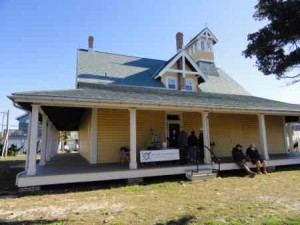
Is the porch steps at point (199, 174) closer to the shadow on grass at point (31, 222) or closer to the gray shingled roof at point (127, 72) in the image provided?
the shadow on grass at point (31, 222)

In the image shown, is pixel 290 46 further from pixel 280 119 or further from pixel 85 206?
pixel 85 206

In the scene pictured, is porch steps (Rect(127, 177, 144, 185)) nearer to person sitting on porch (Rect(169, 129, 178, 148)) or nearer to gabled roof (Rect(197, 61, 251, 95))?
person sitting on porch (Rect(169, 129, 178, 148))

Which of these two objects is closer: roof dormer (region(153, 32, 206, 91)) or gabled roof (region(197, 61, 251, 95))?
roof dormer (region(153, 32, 206, 91))

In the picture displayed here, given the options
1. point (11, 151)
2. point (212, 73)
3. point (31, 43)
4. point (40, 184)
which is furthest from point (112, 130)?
point (11, 151)

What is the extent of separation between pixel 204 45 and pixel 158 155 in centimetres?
1238

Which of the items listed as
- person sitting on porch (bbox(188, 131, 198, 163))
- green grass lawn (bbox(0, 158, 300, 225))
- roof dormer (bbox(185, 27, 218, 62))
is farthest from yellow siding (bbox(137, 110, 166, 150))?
roof dormer (bbox(185, 27, 218, 62))

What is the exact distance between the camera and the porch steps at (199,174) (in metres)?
9.25

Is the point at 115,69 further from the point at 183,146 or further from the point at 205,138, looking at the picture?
the point at 205,138

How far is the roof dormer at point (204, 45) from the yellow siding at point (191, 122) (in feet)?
23.5

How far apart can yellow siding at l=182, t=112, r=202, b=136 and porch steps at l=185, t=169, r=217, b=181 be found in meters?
3.86

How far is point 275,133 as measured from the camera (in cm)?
1560

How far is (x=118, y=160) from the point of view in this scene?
11.6 meters

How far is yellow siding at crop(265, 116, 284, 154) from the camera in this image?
50.4 feet

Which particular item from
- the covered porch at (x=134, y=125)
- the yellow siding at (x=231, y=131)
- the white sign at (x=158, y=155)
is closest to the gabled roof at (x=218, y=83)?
the yellow siding at (x=231, y=131)
